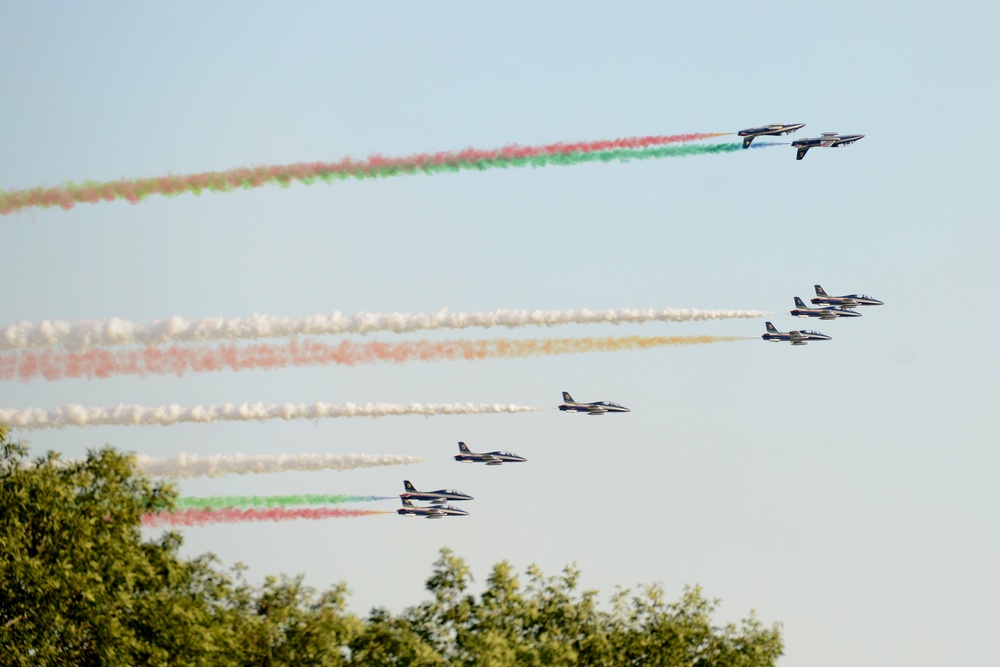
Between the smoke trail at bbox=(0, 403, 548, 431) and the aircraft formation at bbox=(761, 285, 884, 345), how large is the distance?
131 feet

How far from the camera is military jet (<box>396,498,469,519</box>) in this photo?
488 feet

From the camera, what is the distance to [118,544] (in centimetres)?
9456

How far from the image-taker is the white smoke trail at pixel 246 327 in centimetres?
11238

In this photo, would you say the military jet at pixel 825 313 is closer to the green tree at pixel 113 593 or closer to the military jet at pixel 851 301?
the military jet at pixel 851 301

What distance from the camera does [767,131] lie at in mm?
139625

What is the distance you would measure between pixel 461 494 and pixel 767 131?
3816 centimetres

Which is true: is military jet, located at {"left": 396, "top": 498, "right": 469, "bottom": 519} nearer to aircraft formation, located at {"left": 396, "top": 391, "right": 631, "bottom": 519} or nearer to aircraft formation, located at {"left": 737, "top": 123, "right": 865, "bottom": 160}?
aircraft formation, located at {"left": 396, "top": 391, "right": 631, "bottom": 519}

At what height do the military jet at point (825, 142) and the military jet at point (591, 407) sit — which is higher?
the military jet at point (825, 142)

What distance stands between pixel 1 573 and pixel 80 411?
24098mm

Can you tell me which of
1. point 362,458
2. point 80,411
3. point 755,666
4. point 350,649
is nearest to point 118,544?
point 350,649

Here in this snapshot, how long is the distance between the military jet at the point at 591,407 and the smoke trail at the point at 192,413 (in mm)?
22907

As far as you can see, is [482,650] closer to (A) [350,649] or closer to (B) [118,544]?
(A) [350,649]

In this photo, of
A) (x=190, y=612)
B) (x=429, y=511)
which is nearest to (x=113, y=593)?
(x=190, y=612)

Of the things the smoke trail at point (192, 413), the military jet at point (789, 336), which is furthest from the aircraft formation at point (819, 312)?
the smoke trail at point (192, 413)
